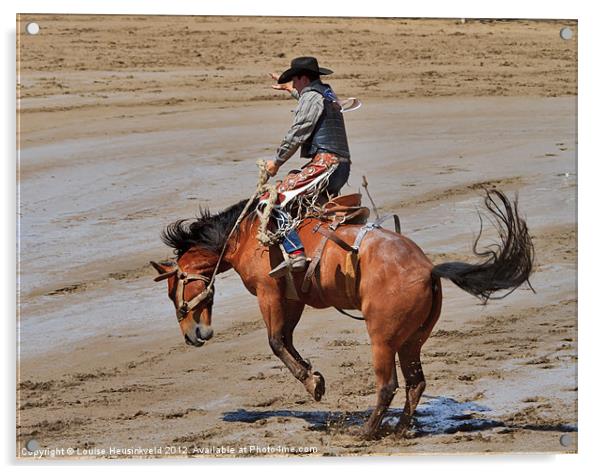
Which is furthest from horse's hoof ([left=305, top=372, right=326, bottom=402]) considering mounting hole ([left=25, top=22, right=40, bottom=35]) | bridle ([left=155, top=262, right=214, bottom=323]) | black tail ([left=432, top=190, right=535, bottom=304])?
mounting hole ([left=25, top=22, right=40, bottom=35])

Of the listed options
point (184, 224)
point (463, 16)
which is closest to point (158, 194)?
point (184, 224)

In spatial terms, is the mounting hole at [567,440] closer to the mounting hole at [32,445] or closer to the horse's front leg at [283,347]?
the horse's front leg at [283,347]

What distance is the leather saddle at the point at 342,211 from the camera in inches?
497

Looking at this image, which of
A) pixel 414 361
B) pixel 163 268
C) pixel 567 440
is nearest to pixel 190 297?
pixel 163 268

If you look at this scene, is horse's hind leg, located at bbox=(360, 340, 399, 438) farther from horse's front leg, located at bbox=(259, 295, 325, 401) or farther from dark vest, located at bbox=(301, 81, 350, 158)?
dark vest, located at bbox=(301, 81, 350, 158)

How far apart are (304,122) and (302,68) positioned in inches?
14.8

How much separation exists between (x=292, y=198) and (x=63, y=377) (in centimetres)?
214

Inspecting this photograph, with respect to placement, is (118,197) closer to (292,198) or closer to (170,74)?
(170,74)

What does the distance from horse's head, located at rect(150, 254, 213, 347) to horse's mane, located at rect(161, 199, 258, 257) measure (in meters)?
0.11

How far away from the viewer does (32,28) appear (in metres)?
13.4

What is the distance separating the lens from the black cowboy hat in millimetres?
12719

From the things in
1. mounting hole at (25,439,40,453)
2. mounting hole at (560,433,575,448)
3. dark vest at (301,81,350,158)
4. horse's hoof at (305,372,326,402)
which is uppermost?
dark vest at (301,81,350,158)

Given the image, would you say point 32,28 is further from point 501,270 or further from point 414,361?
point 501,270

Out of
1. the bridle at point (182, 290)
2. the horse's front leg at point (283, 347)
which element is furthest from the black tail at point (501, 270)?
the bridle at point (182, 290)
